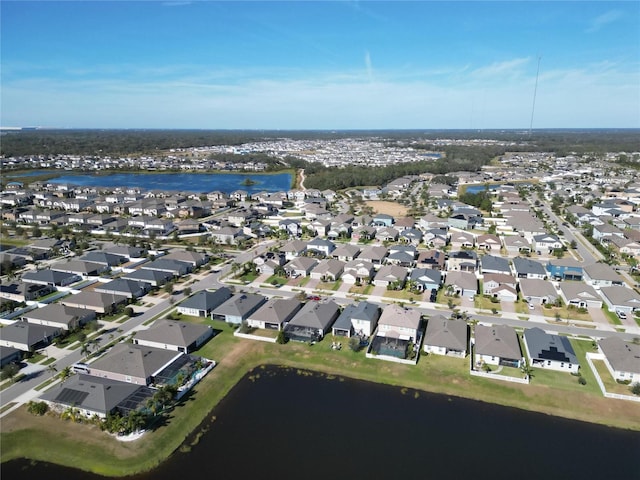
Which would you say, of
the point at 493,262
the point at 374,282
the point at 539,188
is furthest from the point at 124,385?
the point at 539,188

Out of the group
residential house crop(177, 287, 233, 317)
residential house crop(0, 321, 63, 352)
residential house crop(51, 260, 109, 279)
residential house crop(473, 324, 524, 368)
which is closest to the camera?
residential house crop(473, 324, 524, 368)

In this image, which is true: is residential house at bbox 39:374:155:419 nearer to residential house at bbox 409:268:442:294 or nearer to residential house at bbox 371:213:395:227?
residential house at bbox 409:268:442:294

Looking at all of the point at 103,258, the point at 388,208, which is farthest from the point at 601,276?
the point at 103,258

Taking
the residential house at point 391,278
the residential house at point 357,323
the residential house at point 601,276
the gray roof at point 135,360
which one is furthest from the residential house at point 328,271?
the residential house at point 601,276

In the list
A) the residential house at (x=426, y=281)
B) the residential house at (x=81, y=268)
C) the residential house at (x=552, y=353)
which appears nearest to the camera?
the residential house at (x=552, y=353)

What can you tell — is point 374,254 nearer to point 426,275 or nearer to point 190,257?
point 426,275

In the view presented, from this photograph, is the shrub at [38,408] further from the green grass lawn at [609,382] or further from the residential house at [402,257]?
the residential house at [402,257]

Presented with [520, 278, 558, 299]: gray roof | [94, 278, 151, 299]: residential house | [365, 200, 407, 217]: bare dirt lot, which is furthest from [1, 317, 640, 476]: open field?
[365, 200, 407, 217]: bare dirt lot
